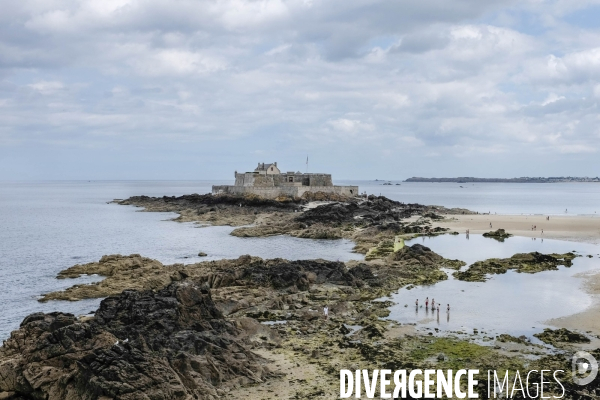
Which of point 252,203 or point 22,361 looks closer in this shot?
point 22,361

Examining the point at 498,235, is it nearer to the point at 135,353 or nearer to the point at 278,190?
the point at 278,190

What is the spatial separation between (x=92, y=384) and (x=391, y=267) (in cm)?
2279

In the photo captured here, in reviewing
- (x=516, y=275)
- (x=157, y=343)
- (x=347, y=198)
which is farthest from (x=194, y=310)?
(x=347, y=198)

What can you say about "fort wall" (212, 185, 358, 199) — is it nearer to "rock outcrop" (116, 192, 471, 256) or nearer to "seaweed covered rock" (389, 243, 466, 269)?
"rock outcrop" (116, 192, 471, 256)

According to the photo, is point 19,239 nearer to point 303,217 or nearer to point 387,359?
point 303,217

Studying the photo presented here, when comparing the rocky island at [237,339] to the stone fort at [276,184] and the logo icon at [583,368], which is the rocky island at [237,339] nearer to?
the logo icon at [583,368]

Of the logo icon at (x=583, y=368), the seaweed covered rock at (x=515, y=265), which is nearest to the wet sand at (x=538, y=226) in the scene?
the seaweed covered rock at (x=515, y=265)

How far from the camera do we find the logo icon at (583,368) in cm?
1427

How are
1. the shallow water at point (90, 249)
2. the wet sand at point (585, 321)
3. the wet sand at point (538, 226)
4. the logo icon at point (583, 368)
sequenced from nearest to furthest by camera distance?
the logo icon at point (583, 368) < the wet sand at point (585, 321) < the shallow water at point (90, 249) < the wet sand at point (538, 226)

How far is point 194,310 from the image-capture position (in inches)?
703

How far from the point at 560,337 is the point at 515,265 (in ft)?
53.0

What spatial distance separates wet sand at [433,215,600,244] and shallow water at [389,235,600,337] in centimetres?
1503

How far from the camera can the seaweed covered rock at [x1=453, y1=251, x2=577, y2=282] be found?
30516 millimetres

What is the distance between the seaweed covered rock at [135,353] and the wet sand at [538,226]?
41.3 meters
